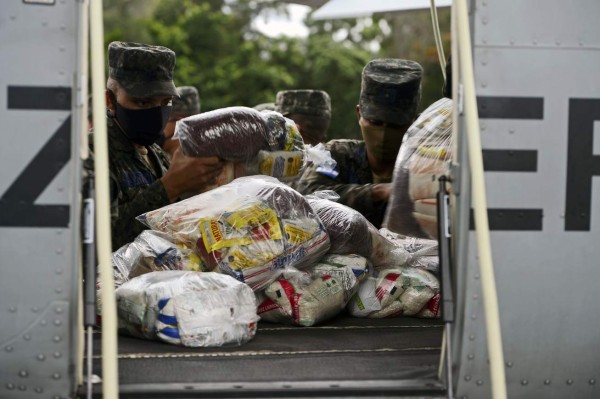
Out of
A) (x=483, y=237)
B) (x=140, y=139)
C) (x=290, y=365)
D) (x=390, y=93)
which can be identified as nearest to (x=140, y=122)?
(x=140, y=139)

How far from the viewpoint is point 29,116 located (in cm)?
271

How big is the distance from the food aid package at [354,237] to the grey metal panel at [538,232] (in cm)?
138

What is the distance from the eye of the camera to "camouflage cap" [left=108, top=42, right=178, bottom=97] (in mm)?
4754

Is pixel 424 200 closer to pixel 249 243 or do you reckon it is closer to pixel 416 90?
pixel 249 243

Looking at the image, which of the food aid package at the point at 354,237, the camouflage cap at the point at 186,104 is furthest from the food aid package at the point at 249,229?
the camouflage cap at the point at 186,104

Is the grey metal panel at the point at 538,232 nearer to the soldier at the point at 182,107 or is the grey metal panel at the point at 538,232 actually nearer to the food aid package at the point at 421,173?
the food aid package at the point at 421,173

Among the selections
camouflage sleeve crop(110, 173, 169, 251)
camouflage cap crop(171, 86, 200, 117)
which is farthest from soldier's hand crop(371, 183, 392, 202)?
camouflage cap crop(171, 86, 200, 117)

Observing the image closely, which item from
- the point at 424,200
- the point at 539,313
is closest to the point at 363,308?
the point at 424,200

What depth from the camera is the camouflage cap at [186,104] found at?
7.85 metres

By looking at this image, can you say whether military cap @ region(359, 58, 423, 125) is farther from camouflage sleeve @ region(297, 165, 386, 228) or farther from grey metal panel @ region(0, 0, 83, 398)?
grey metal panel @ region(0, 0, 83, 398)

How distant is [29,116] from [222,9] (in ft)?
87.5

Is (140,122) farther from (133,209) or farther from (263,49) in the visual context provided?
(263,49)

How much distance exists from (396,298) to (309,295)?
1.64ft

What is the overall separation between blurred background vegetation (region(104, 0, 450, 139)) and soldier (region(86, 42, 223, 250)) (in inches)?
696
